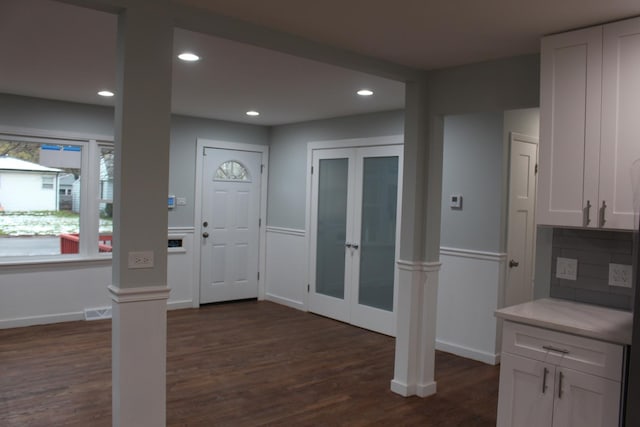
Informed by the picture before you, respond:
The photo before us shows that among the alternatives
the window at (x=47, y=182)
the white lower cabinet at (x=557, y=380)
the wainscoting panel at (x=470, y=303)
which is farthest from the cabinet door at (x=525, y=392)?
the window at (x=47, y=182)

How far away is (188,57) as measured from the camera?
3537 mm

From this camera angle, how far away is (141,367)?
2.45 metres

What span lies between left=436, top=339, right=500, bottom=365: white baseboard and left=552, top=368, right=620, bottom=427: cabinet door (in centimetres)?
215

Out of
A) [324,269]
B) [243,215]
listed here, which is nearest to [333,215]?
[324,269]

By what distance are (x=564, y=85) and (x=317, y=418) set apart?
246 cm

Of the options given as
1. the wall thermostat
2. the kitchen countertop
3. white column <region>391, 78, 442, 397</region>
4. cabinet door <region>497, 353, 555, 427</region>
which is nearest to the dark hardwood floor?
white column <region>391, 78, 442, 397</region>

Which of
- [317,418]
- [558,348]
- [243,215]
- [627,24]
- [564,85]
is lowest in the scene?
[317,418]

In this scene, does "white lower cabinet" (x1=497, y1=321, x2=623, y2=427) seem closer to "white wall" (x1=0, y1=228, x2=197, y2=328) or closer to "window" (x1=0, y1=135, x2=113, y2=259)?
"white wall" (x1=0, y1=228, x2=197, y2=328)

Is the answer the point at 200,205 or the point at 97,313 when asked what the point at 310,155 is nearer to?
the point at 200,205

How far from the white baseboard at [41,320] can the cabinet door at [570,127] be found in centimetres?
484

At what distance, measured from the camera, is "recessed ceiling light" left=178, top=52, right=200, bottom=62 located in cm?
347

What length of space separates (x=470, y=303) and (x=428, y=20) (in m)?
2.80

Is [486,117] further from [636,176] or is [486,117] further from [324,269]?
[324,269]

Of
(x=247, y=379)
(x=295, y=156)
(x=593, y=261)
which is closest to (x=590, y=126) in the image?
(x=593, y=261)
